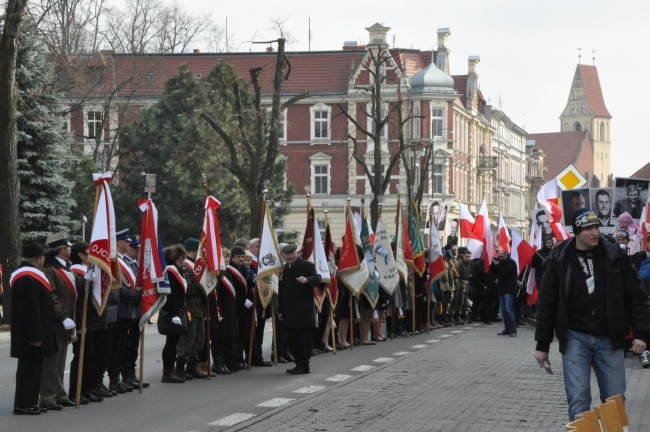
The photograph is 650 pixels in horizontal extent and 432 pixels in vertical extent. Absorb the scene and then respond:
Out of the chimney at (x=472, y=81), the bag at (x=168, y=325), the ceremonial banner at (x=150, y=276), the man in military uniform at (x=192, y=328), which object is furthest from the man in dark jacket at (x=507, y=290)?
the chimney at (x=472, y=81)

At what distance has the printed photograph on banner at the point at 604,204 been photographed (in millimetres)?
26078

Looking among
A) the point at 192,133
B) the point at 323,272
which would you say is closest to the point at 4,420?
the point at 323,272

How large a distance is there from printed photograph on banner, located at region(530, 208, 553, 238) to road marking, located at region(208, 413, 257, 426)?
57.0 feet

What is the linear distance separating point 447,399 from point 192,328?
381 cm

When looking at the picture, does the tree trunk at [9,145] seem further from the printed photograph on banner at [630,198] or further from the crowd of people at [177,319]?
the printed photograph on banner at [630,198]

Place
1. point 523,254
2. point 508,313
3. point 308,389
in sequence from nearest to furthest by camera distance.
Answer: point 308,389, point 508,313, point 523,254

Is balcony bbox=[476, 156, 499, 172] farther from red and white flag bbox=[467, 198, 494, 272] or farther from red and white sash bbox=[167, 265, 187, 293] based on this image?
red and white sash bbox=[167, 265, 187, 293]

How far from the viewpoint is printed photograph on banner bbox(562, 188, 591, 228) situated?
2581cm

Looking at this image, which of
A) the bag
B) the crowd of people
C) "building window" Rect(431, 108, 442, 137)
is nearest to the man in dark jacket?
the crowd of people

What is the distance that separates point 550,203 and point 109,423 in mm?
17615

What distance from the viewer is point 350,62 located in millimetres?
90062

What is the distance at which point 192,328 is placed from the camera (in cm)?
1712

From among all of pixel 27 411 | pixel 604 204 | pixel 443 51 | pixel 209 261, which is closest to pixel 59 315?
pixel 27 411

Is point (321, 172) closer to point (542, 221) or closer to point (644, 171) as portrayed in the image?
point (542, 221)
